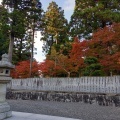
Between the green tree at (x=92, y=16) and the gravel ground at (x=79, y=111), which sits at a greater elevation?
the green tree at (x=92, y=16)

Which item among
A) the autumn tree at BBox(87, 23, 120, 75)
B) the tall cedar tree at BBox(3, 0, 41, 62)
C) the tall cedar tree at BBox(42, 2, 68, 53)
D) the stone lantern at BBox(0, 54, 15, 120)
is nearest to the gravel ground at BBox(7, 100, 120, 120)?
the stone lantern at BBox(0, 54, 15, 120)

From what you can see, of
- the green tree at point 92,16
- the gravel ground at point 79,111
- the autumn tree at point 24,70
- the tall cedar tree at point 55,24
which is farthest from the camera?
the tall cedar tree at point 55,24

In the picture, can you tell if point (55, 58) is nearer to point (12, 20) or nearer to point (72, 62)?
point (72, 62)

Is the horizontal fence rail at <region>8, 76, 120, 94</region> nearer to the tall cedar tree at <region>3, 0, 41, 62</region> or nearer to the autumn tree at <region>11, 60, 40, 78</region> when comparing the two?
the autumn tree at <region>11, 60, 40, 78</region>

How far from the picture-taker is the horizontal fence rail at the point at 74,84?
11281 mm

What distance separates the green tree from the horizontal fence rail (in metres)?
6.09

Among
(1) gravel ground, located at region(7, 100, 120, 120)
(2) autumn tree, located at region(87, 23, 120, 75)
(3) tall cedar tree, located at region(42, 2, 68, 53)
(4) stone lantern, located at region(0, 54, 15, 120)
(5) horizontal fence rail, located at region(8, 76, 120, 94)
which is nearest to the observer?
(4) stone lantern, located at region(0, 54, 15, 120)

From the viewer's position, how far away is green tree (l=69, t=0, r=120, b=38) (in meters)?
16.1

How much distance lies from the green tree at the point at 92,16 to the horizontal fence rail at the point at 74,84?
20.0ft

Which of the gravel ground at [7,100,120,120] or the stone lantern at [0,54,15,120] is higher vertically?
the stone lantern at [0,54,15,120]

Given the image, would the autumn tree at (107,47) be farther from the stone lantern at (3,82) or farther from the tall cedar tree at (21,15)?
the stone lantern at (3,82)

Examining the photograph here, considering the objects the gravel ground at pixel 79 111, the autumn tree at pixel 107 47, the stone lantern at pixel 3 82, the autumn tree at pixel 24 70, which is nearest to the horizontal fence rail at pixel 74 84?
the autumn tree at pixel 24 70

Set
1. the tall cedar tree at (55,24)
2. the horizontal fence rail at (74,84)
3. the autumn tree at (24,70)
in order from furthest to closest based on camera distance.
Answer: the tall cedar tree at (55,24) → the autumn tree at (24,70) → the horizontal fence rail at (74,84)

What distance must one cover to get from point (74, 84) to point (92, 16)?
7407 millimetres
